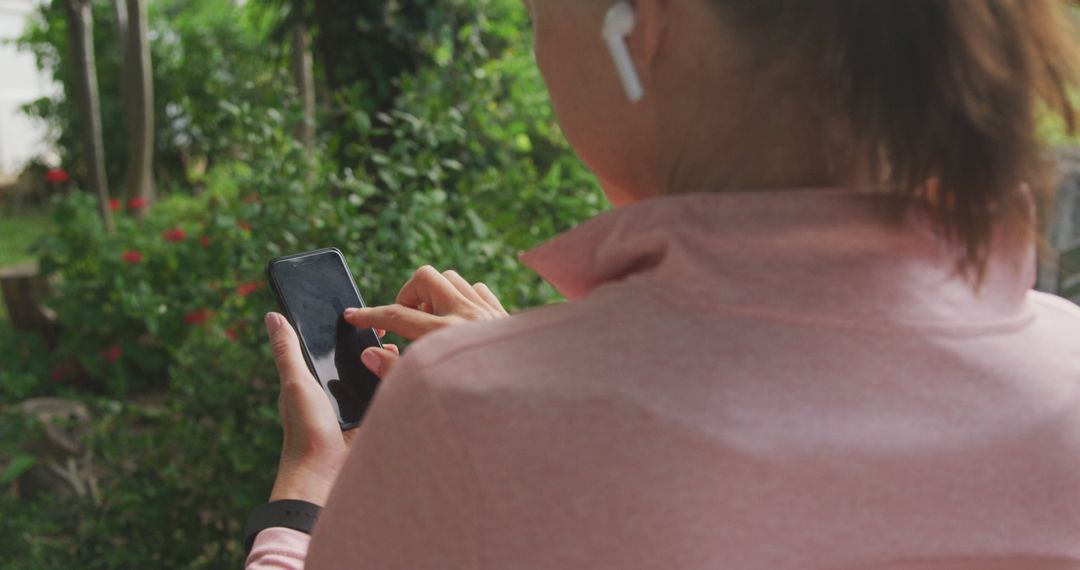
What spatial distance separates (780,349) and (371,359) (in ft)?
1.86

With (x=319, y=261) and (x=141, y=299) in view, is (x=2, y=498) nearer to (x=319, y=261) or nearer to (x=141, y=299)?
(x=141, y=299)

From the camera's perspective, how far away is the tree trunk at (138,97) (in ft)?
18.1

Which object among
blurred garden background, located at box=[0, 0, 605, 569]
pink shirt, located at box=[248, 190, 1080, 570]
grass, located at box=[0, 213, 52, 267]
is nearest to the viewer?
pink shirt, located at box=[248, 190, 1080, 570]

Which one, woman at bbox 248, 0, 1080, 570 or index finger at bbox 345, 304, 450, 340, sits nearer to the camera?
woman at bbox 248, 0, 1080, 570

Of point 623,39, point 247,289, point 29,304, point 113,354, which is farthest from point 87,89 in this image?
point 623,39

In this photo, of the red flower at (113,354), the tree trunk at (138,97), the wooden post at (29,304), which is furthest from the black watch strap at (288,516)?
the wooden post at (29,304)

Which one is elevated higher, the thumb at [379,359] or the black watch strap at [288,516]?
the thumb at [379,359]

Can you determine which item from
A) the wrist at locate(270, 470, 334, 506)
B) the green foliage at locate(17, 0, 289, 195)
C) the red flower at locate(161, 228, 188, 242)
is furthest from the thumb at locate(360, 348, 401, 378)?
the green foliage at locate(17, 0, 289, 195)

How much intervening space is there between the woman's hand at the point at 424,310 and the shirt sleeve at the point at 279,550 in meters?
0.19

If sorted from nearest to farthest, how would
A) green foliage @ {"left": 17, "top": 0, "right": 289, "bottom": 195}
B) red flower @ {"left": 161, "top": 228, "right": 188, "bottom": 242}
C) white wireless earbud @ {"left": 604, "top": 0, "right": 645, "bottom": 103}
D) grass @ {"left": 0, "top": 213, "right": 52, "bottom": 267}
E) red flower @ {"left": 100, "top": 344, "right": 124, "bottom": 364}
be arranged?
white wireless earbud @ {"left": 604, "top": 0, "right": 645, "bottom": 103} → red flower @ {"left": 161, "top": 228, "right": 188, "bottom": 242} → red flower @ {"left": 100, "top": 344, "right": 124, "bottom": 364} → grass @ {"left": 0, "top": 213, "right": 52, "bottom": 267} → green foliage @ {"left": 17, "top": 0, "right": 289, "bottom": 195}

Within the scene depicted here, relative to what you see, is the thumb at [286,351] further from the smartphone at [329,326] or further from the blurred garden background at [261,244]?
the blurred garden background at [261,244]

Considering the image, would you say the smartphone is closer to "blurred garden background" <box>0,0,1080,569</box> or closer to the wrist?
the wrist

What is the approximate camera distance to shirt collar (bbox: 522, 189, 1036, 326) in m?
0.78

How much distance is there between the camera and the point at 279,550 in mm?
1120
